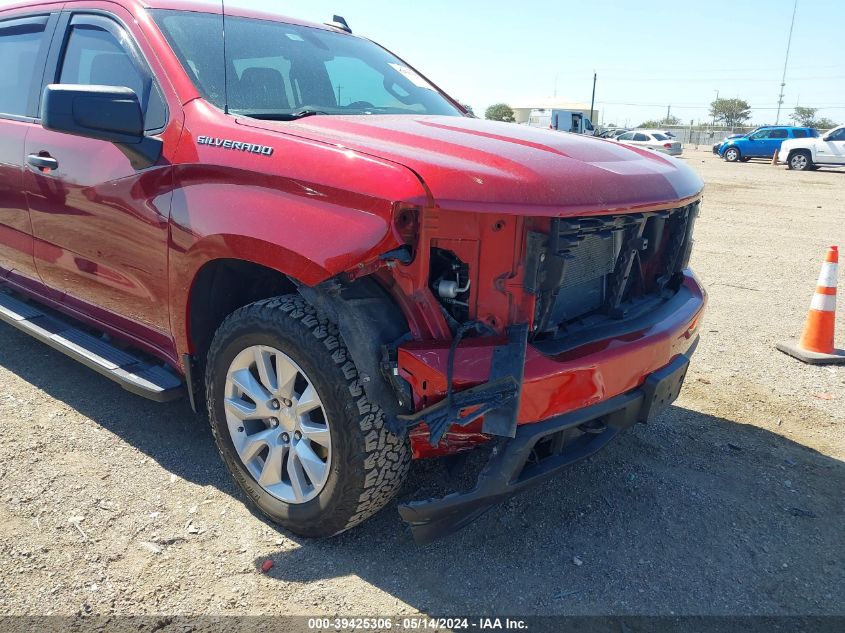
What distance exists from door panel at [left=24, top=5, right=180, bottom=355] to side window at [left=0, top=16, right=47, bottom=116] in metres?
0.25

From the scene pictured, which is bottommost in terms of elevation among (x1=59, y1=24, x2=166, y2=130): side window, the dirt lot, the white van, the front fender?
the dirt lot

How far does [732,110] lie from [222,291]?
7942cm

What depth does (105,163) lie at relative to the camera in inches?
118

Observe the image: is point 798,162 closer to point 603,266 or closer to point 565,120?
point 565,120

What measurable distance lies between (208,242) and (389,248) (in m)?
0.84

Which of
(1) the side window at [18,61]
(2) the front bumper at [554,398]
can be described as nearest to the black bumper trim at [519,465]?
(2) the front bumper at [554,398]

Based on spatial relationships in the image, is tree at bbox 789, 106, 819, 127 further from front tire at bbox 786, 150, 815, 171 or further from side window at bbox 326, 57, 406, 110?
side window at bbox 326, 57, 406, 110

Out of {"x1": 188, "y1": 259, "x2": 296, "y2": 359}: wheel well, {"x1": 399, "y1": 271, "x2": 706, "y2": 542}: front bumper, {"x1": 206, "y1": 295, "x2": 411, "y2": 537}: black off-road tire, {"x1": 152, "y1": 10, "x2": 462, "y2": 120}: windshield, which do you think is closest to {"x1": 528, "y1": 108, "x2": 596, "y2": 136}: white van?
{"x1": 152, "y1": 10, "x2": 462, "y2": 120}: windshield

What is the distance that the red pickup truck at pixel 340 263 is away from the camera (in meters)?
2.15

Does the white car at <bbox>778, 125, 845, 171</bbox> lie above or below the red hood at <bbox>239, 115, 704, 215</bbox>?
above

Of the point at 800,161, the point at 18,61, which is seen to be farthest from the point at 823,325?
the point at 800,161

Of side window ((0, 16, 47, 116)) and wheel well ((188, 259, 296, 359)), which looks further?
side window ((0, 16, 47, 116))

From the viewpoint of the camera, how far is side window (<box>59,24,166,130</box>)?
2863mm

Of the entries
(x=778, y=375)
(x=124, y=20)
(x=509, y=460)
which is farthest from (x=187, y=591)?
(x=778, y=375)
